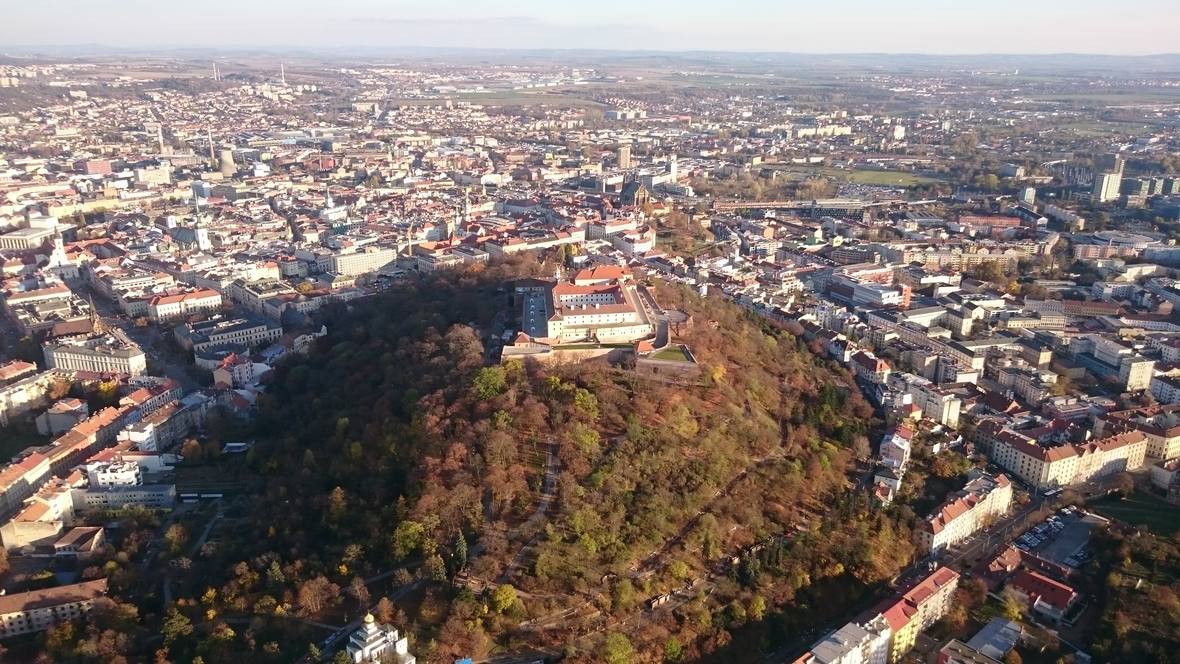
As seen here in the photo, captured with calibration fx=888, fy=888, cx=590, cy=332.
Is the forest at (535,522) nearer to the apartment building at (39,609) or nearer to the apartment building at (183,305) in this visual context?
the apartment building at (39,609)

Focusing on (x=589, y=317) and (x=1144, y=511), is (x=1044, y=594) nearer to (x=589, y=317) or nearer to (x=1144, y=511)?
(x=1144, y=511)

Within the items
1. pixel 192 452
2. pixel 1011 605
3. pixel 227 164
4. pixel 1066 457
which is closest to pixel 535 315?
pixel 192 452

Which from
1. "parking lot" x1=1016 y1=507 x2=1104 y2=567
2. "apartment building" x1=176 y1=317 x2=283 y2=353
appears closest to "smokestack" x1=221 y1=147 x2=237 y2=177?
"apartment building" x1=176 y1=317 x2=283 y2=353

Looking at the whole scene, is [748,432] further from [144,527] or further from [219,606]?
[144,527]

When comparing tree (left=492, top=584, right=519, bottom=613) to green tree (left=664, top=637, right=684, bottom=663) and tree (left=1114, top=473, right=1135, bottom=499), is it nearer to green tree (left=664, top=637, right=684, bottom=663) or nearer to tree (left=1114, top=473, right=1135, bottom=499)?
green tree (left=664, top=637, right=684, bottom=663)

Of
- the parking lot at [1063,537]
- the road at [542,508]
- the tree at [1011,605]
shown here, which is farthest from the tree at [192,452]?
the parking lot at [1063,537]
